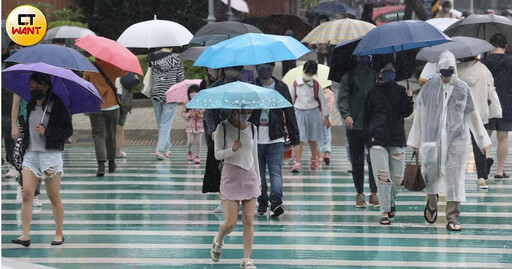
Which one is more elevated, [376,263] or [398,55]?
[398,55]

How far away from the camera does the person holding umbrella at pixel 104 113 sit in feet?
51.2

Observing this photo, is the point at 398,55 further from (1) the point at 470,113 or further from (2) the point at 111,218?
(2) the point at 111,218

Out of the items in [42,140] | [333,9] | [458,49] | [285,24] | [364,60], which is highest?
[333,9]

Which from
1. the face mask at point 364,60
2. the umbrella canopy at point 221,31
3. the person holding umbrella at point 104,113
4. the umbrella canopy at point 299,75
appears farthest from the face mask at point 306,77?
the face mask at point 364,60

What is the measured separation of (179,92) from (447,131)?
6.43 m

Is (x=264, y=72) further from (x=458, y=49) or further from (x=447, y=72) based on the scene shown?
(x=458, y=49)

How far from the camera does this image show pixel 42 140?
10500mm

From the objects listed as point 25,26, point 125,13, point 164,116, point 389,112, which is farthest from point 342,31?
point 125,13

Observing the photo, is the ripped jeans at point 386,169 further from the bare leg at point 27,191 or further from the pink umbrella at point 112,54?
the pink umbrella at point 112,54

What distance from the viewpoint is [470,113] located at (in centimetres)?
1137

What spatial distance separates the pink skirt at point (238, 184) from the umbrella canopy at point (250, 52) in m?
2.00

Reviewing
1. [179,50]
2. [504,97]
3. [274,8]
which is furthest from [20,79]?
[274,8]

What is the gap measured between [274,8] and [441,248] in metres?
38.5

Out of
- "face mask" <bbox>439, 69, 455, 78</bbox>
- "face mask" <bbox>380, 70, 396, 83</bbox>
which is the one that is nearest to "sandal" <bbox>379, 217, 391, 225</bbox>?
"face mask" <bbox>380, 70, 396, 83</bbox>
